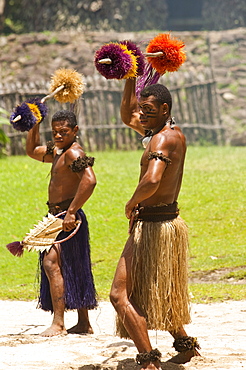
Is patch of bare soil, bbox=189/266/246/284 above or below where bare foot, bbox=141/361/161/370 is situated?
below

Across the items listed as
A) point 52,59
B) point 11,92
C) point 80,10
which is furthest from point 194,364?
point 80,10

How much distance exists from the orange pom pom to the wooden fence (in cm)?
1041

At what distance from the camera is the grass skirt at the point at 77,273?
19.0 feet

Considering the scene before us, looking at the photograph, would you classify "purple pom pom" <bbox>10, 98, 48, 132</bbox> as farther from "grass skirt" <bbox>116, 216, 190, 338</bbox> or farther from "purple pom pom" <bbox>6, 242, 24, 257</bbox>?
"grass skirt" <bbox>116, 216, 190, 338</bbox>

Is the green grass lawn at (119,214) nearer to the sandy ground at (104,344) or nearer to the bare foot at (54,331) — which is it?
the sandy ground at (104,344)

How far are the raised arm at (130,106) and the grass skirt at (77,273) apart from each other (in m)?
1.09

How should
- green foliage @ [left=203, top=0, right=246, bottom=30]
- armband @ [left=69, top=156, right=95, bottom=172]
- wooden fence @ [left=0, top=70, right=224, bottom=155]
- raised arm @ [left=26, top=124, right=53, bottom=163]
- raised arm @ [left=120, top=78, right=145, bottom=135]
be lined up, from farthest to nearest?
1. green foliage @ [left=203, top=0, right=246, bottom=30]
2. wooden fence @ [left=0, top=70, right=224, bottom=155]
3. raised arm @ [left=26, top=124, right=53, bottom=163]
4. armband @ [left=69, top=156, right=95, bottom=172]
5. raised arm @ [left=120, top=78, right=145, bottom=135]

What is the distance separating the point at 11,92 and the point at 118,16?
7.31m

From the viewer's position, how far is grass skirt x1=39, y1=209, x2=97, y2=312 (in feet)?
19.0

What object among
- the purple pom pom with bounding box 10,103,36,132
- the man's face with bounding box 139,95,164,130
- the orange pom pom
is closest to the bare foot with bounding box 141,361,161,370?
the man's face with bounding box 139,95,164,130

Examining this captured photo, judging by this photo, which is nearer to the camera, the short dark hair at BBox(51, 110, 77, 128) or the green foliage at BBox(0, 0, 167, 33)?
the short dark hair at BBox(51, 110, 77, 128)

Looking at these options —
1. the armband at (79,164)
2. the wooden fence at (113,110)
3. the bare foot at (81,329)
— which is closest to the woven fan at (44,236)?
the armband at (79,164)

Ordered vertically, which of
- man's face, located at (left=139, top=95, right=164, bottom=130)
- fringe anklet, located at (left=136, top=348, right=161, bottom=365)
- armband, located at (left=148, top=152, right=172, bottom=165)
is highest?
man's face, located at (left=139, top=95, right=164, bottom=130)

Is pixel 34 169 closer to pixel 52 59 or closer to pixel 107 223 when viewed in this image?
pixel 107 223
